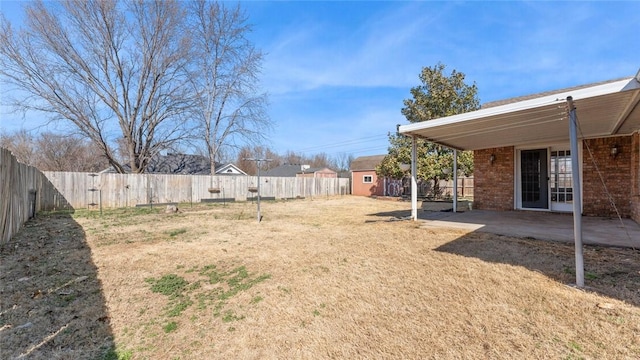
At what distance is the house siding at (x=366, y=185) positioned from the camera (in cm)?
2459

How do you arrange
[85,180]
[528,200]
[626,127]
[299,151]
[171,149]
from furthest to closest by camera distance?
[299,151], [171,149], [85,180], [528,200], [626,127]

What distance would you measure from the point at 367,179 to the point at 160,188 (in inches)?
A: 641

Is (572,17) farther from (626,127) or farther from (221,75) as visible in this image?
(221,75)

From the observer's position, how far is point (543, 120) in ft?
18.6

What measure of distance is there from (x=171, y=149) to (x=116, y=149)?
157 inches

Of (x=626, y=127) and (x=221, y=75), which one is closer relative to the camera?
(x=626, y=127)

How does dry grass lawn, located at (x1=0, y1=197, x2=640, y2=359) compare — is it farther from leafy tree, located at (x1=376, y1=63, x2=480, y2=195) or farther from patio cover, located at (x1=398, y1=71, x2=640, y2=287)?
leafy tree, located at (x1=376, y1=63, x2=480, y2=195)

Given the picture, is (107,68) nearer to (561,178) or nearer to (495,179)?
(495,179)

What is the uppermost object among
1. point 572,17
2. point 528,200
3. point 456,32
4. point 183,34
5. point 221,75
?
point 183,34

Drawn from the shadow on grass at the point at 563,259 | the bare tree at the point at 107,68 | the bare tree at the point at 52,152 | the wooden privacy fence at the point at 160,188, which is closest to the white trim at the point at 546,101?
the shadow on grass at the point at 563,259

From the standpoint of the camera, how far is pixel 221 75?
21.5m

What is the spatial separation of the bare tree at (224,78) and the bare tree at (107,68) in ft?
5.62

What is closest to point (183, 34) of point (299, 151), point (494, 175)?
point (494, 175)

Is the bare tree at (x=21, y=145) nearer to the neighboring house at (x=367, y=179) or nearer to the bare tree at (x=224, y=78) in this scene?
the bare tree at (x=224, y=78)
